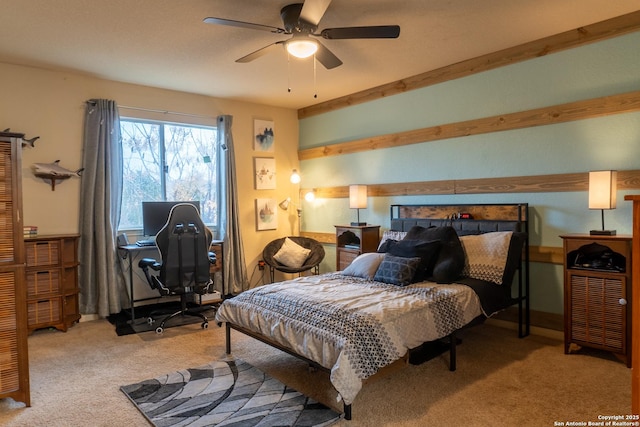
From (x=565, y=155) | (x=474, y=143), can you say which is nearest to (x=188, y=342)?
(x=474, y=143)

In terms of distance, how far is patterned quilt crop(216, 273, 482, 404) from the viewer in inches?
92.7

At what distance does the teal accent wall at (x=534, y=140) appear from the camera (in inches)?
129

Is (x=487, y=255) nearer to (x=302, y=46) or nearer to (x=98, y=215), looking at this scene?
(x=302, y=46)

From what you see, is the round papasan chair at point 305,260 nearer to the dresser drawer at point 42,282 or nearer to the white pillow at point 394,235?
the white pillow at point 394,235

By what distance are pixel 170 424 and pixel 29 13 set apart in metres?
3.07

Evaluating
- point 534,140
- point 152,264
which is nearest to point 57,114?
point 152,264

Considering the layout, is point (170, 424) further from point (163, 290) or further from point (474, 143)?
point (474, 143)

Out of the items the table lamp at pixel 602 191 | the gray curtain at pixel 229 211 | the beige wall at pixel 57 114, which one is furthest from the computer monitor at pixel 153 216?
the table lamp at pixel 602 191

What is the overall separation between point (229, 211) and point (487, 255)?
3.29m

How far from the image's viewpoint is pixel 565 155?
356 centimetres

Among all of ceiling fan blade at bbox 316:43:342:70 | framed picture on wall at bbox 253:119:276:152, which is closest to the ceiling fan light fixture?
ceiling fan blade at bbox 316:43:342:70

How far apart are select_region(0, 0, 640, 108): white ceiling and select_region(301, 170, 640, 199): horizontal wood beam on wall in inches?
48.9

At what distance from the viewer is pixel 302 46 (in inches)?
117

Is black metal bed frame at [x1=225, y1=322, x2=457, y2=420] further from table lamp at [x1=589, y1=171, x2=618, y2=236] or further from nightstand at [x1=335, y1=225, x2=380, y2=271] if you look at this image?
nightstand at [x1=335, y1=225, x2=380, y2=271]
